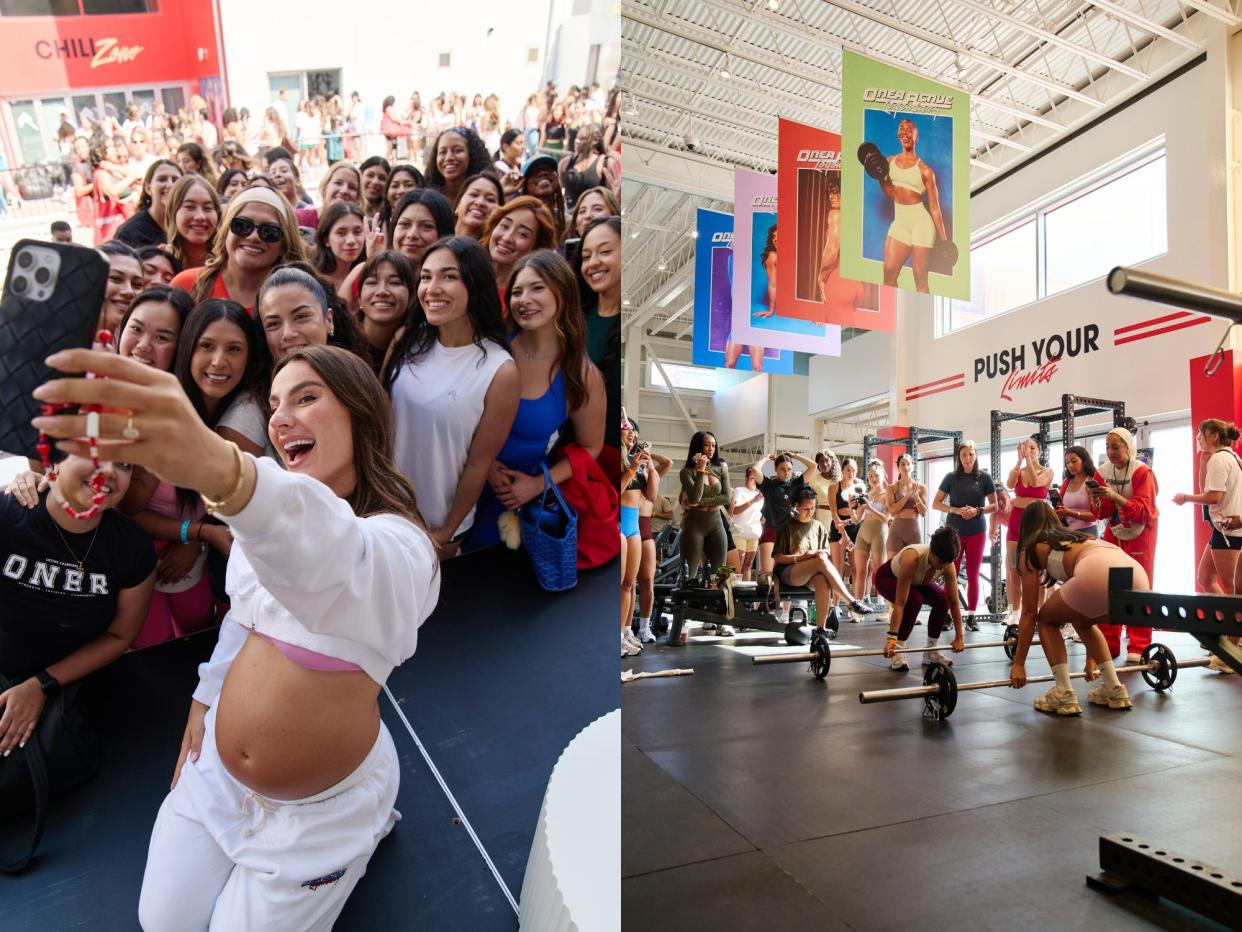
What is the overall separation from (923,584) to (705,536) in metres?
1.65

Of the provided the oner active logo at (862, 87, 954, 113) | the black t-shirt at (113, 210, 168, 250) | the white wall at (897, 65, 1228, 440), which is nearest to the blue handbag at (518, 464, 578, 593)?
the black t-shirt at (113, 210, 168, 250)

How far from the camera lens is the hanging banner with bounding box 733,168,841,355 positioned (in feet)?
19.6

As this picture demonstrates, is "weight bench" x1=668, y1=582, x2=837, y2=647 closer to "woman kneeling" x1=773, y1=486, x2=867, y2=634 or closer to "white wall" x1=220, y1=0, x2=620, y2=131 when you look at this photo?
"woman kneeling" x1=773, y1=486, x2=867, y2=634

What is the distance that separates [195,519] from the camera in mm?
1047

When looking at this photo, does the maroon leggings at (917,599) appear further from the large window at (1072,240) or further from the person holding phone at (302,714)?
the person holding phone at (302,714)

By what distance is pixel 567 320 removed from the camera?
1.24 meters

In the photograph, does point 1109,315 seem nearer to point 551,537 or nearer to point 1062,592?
point 1062,592

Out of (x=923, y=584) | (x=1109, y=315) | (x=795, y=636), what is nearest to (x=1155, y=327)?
(x=1109, y=315)

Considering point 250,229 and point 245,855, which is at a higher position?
point 250,229

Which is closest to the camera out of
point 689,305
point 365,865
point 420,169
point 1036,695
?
point 365,865

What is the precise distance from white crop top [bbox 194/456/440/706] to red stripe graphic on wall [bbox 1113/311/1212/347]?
8.17 metres

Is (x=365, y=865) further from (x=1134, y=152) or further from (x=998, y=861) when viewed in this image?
(x=1134, y=152)

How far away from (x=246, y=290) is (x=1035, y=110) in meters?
11.2

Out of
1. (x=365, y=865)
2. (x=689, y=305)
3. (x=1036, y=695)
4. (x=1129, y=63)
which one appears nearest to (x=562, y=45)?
(x=365, y=865)
